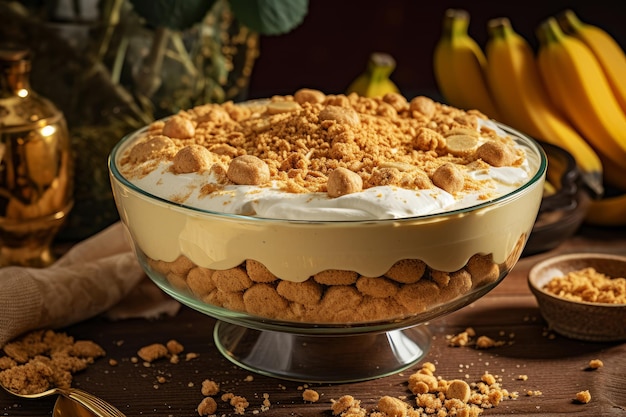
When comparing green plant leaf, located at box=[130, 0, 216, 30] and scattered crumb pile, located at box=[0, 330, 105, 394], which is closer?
scattered crumb pile, located at box=[0, 330, 105, 394]

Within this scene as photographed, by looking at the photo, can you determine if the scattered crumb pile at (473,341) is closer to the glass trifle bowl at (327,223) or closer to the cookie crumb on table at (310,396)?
the glass trifle bowl at (327,223)

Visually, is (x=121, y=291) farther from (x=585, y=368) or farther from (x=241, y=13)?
(x=585, y=368)

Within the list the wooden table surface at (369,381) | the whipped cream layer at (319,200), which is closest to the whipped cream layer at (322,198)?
the whipped cream layer at (319,200)

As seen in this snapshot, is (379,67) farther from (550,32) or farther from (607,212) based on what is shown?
(607,212)

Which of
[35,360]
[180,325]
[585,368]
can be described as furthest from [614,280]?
[35,360]

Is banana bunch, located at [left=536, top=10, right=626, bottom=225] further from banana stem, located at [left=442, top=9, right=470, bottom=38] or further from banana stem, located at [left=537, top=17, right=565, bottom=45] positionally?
banana stem, located at [left=442, top=9, right=470, bottom=38]

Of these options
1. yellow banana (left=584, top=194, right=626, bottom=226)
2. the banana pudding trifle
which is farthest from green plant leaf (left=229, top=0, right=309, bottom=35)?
yellow banana (left=584, top=194, right=626, bottom=226)

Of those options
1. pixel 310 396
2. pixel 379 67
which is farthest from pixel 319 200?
pixel 379 67
